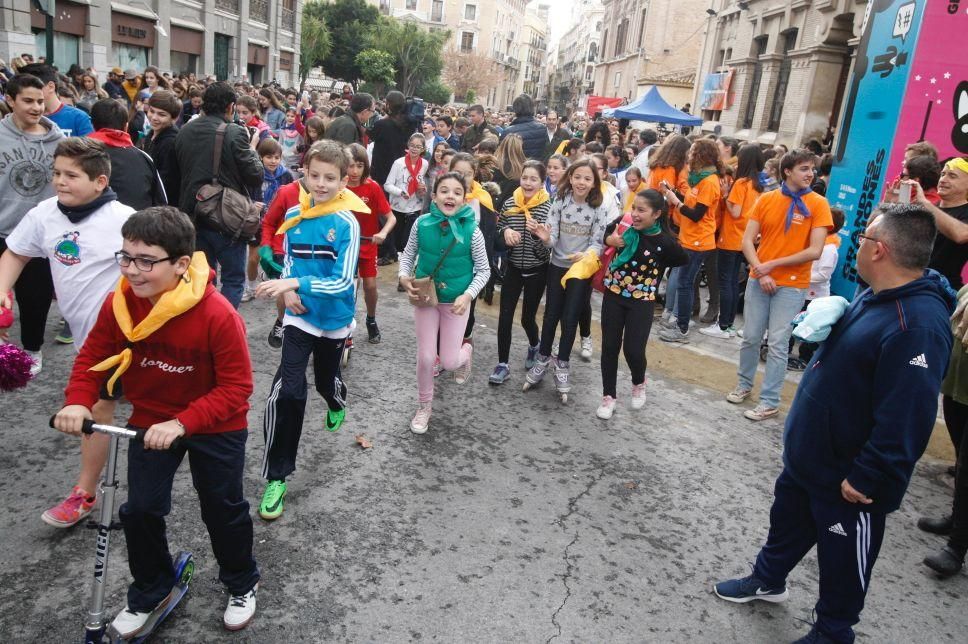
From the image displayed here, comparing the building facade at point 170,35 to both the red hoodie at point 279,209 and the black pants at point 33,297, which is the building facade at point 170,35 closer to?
the black pants at point 33,297

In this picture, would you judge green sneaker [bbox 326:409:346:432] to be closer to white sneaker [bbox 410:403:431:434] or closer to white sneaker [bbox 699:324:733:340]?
white sneaker [bbox 410:403:431:434]

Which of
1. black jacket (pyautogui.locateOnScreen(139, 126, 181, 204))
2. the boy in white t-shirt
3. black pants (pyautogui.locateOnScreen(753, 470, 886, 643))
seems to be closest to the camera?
black pants (pyautogui.locateOnScreen(753, 470, 886, 643))

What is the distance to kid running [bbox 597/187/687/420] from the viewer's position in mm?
5281

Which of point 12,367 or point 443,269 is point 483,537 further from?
point 12,367

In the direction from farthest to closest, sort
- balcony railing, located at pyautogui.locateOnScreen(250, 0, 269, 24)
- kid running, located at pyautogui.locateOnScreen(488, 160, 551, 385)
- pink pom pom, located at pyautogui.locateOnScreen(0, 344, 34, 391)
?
balcony railing, located at pyautogui.locateOnScreen(250, 0, 269, 24) < kid running, located at pyautogui.locateOnScreen(488, 160, 551, 385) < pink pom pom, located at pyautogui.locateOnScreen(0, 344, 34, 391)

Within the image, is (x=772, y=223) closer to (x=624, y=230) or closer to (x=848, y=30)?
(x=624, y=230)

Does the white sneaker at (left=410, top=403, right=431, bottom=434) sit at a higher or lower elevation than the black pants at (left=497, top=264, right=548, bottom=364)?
lower

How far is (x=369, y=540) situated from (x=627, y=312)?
276cm

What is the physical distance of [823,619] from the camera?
3008 millimetres

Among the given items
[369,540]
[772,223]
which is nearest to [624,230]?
[772,223]

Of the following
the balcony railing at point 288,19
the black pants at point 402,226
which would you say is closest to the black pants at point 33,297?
the black pants at point 402,226

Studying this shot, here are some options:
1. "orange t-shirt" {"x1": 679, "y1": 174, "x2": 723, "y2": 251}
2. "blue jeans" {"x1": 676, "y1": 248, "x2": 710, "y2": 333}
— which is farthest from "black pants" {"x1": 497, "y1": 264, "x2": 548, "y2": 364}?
"orange t-shirt" {"x1": 679, "y1": 174, "x2": 723, "y2": 251}

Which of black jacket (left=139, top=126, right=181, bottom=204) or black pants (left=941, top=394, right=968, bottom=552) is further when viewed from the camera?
black jacket (left=139, top=126, right=181, bottom=204)

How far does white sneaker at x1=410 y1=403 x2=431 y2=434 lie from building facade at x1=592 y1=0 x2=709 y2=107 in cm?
3631
